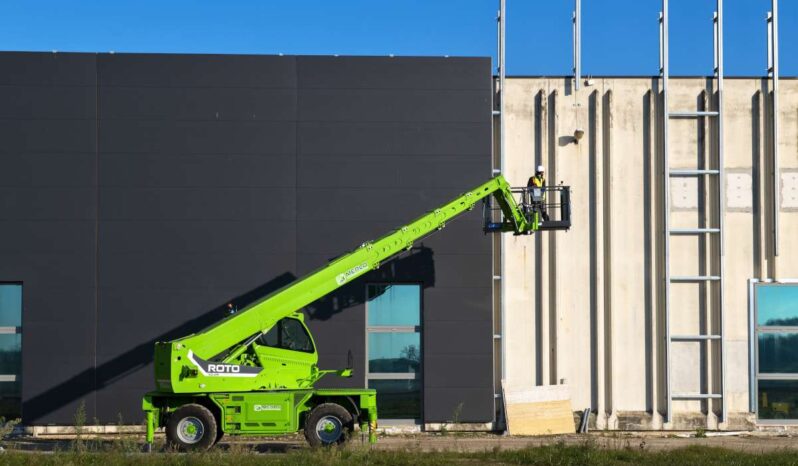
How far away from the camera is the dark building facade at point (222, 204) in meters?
22.5

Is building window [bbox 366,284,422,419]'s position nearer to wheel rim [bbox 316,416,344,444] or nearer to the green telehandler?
the green telehandler

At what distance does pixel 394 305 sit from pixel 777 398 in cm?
839

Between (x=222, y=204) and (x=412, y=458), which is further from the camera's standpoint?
(x=222, y=204)

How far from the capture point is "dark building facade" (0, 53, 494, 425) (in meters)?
22.5

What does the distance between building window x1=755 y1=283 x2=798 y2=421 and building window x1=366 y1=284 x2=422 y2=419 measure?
7.32 metres

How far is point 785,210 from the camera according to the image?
77.4ft

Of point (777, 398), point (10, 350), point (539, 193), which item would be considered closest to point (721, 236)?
point (777, 398)

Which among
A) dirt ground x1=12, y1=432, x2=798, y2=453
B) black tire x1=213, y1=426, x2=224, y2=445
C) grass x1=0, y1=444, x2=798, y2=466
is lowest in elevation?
dirt ground x1=12, y1=432, x2=798, y2=453

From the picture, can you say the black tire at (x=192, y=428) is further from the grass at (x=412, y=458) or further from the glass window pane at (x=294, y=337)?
the glass window pane at (x=294, y=337)

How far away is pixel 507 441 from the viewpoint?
21391 mm

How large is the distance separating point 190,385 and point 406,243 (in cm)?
485

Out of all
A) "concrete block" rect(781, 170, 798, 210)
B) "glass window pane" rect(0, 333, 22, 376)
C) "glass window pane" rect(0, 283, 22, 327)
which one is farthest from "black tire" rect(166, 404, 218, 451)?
"concrete block" rect(781, 170, 798, 210)

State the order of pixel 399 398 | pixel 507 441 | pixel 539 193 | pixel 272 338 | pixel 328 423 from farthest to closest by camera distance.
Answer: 1. pixel 399 398
2. pixel 539 193
3. pixel 507 441
4. pixel 272 338
5. pixel 328 423

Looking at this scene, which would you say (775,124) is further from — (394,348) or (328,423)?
(328,423)
